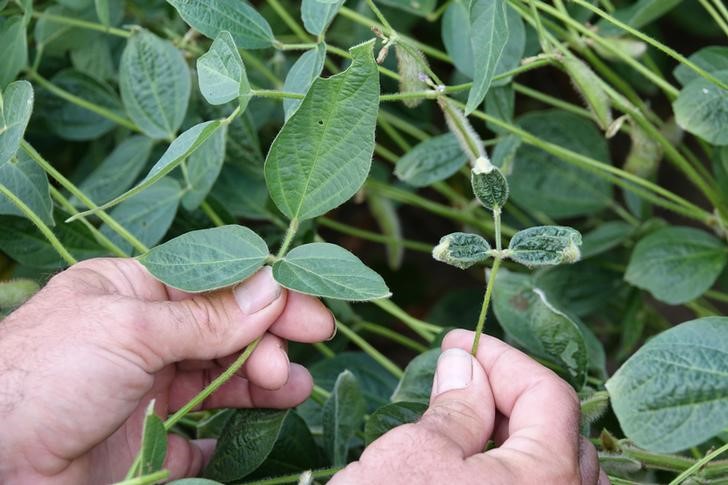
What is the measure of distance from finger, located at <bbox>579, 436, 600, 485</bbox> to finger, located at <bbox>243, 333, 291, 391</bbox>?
0.85 feet

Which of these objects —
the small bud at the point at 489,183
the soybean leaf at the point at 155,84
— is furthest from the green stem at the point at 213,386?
the soybean leaf at the point at 155,84

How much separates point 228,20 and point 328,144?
18cm

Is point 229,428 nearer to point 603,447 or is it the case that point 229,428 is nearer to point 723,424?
point 603,447

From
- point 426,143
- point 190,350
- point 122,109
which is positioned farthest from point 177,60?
point 190,350

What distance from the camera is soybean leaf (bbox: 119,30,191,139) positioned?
1.03 meters

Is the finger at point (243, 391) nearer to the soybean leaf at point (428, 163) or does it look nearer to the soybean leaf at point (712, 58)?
the soybean leaf at point (428, 163)

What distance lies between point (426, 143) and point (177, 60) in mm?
291

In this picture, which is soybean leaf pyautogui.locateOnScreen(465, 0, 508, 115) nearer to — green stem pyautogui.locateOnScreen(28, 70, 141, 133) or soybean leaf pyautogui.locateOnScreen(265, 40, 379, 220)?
soybean leaf pyautogui.locateOnScreen(265, 40, 379, 220)

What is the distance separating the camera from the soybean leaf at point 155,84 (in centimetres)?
103

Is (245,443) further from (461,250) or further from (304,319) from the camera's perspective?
(461,250)

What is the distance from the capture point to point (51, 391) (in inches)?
27.6

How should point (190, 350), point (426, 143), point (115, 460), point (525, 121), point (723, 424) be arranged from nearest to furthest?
point (723, 424) < point (190, 350) < point (115, 460) < point (426, 143) < point (525, 121)

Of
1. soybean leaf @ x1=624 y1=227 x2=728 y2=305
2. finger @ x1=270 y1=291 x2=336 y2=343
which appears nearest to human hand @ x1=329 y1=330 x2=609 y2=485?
finger @ x1=270 y1=291 x2=336 y2=343

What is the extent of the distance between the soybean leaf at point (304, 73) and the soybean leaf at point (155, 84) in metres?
0.25
